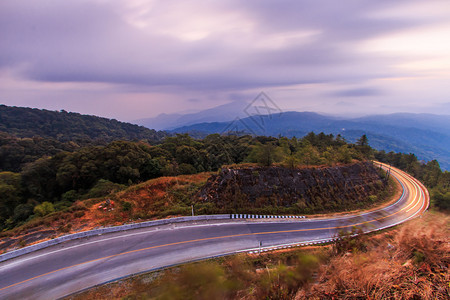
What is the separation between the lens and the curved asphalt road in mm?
9414

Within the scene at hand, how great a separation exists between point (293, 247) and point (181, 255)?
7.87 meters

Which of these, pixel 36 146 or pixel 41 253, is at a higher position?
pixel 36 146

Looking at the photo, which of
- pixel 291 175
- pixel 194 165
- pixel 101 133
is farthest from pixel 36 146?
pixel 101 133

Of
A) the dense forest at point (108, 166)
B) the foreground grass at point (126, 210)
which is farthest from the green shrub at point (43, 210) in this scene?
the foreground grass at point (126, 210)

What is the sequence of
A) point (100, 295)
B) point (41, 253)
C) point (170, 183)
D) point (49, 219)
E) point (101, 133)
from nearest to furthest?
1. point (100, 295)
2. point (41, 253)
3. point (49, 219)
4. point (170, 183)
5. point (101, 133)

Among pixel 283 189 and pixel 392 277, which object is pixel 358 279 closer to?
pixel 392 277

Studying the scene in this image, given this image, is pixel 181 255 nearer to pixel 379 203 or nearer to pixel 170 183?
pixel 170 183

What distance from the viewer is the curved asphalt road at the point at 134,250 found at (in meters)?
9.41

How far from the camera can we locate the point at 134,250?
1163 cm

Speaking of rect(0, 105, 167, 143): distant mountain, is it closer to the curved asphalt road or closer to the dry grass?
the curved asphalt road

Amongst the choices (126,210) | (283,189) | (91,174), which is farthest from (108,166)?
(283,189)

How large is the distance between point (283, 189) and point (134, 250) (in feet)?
48.8

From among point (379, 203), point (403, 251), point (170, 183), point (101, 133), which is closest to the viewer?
point (403, 251)

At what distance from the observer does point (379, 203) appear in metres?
23.1
